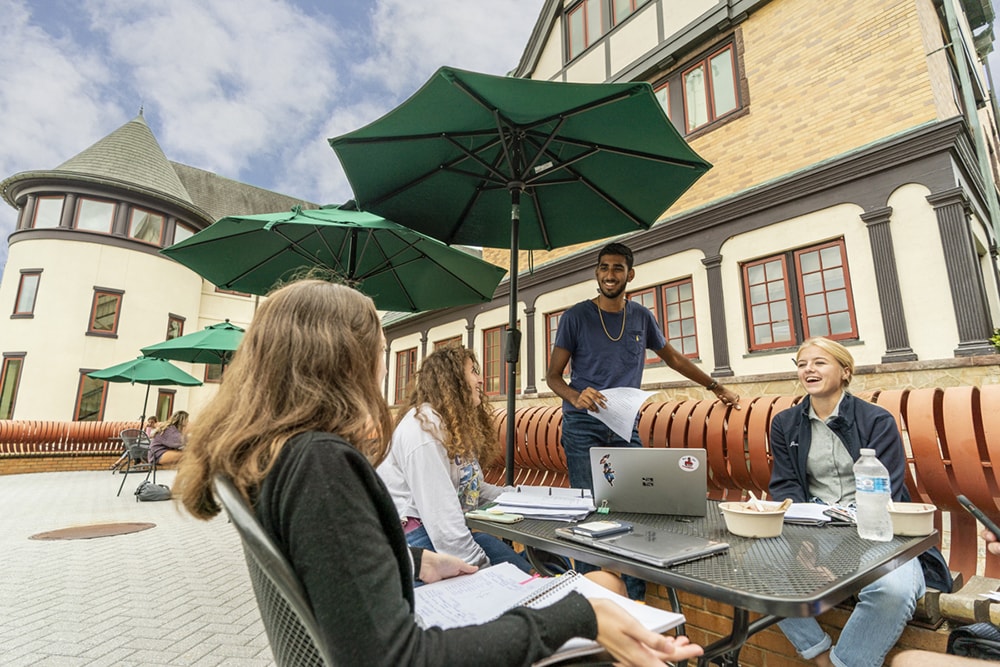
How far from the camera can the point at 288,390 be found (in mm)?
1037

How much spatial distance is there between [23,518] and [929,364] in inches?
489

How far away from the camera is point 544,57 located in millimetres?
13180

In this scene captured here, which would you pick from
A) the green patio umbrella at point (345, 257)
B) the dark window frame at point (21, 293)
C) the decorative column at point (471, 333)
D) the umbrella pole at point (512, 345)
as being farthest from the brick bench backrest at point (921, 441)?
the dark window frame at point (21, 293)

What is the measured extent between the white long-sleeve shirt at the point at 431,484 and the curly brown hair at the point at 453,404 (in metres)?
0.06

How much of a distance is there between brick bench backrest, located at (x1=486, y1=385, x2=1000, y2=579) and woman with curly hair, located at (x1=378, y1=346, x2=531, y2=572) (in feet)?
4.48

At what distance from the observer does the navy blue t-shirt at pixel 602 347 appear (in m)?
3.02

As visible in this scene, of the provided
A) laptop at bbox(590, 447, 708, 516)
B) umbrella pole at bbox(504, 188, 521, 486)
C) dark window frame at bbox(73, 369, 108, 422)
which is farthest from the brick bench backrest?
dark window frame at bbox(73, 369, 108, 422)

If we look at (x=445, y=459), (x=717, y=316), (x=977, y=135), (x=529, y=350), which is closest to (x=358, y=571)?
(x=445, y=459)

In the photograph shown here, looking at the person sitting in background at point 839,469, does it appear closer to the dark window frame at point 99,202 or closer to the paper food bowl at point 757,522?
the paper food bowl at point 757,522

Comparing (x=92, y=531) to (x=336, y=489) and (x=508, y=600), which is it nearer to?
(x=508, y=600)

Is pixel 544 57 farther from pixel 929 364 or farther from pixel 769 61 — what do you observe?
pixel 929 364

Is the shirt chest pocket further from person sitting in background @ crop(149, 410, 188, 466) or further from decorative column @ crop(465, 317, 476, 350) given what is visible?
decorative column @ crop(465, 317, 476, 350)

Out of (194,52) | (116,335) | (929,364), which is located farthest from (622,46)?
(194,52)

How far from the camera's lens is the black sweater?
787 mm
